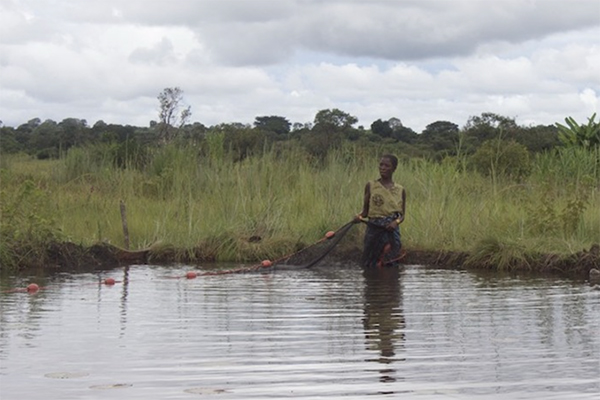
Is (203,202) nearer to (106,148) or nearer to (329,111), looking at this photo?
(106,148)

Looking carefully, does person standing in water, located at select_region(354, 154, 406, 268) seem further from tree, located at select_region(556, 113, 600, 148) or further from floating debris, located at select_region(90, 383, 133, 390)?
tree, located at select_region(556, 113, 600, 148)

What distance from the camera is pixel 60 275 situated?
14.4 m

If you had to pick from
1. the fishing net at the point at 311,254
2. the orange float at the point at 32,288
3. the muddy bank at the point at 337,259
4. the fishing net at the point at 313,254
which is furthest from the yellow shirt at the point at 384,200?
the orange float at the point at 32,288

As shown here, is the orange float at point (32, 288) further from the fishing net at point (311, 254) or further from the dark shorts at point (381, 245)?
the dark shorts at point (381, 245)

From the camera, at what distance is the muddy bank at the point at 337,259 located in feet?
46.8

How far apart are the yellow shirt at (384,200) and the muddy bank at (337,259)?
1431 mm

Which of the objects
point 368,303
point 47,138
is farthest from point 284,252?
point 47,138

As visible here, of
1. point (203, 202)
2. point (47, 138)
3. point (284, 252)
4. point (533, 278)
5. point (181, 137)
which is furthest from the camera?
point (47, 138)

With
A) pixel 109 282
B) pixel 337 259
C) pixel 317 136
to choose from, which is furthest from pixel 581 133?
pixel 109 282

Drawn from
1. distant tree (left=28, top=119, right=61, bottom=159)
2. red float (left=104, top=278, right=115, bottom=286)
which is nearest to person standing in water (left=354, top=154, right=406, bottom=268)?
red float (left=104, top=278, right=115, bottom=286)

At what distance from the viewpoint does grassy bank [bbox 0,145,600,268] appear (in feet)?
50.7

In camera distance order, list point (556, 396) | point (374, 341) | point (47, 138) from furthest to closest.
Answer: point (47, 138)
point (374, 341)
point (556, 396)

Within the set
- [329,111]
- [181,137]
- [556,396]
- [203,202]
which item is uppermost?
[329,111]

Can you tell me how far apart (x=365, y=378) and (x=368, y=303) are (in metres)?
4.36
